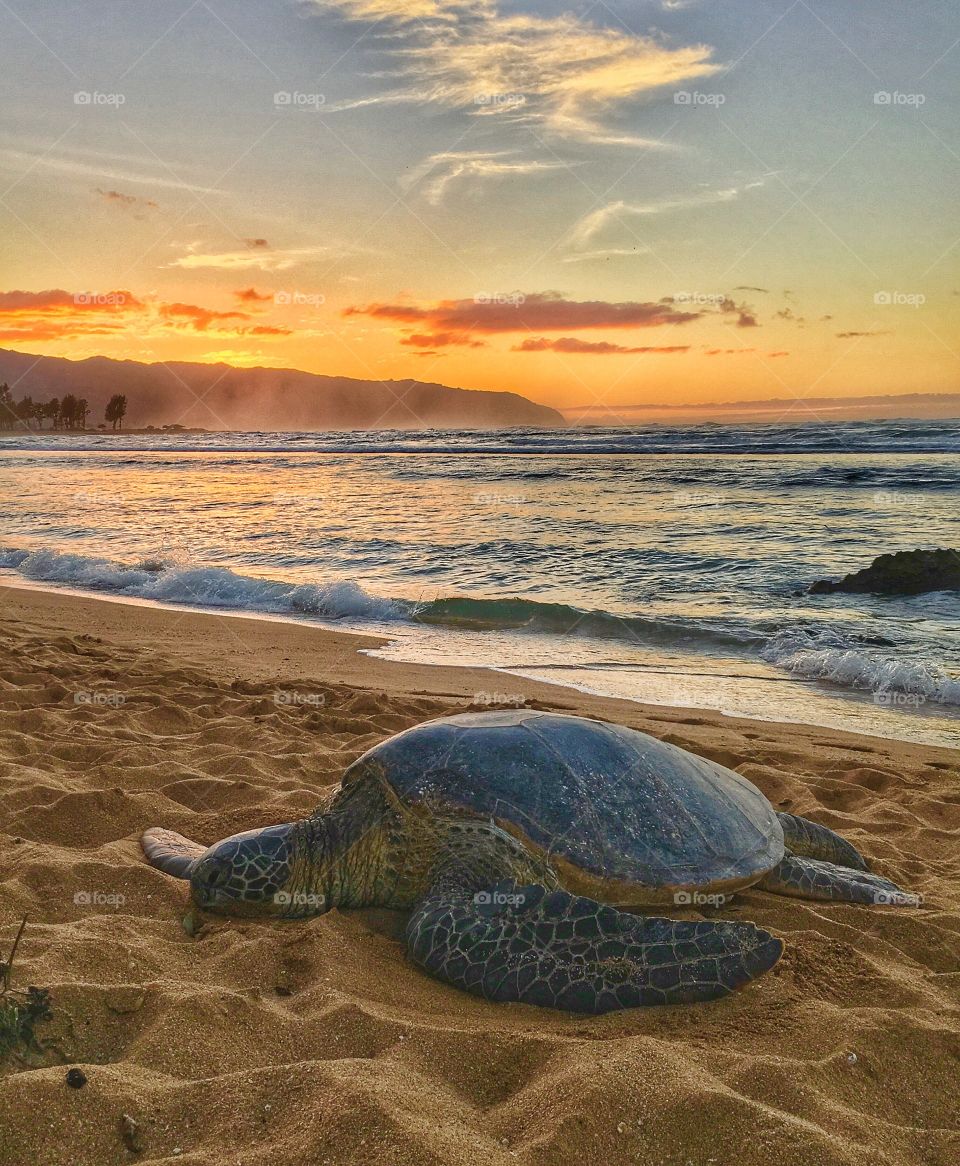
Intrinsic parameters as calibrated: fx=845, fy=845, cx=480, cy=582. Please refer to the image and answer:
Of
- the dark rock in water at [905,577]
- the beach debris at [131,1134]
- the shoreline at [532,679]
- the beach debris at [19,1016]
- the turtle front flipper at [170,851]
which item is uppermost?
the dark rock in water at [905,577]

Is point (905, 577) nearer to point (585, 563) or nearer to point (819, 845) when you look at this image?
point (585, 563)

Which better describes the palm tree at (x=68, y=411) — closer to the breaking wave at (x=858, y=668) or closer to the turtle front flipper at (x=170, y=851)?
the breaking wave at (x=858, y=668)

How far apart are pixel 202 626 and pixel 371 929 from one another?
833 cm

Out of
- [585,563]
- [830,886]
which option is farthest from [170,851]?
[585,563]

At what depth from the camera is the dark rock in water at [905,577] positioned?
12852 millimetres

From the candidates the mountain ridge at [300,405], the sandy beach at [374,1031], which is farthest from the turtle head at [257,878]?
the mountain ridge at [300,405]

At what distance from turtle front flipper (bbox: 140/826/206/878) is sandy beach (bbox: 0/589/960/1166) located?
0.35ft

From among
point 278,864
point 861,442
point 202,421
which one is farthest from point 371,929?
point 202,421

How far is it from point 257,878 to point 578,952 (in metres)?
1.37

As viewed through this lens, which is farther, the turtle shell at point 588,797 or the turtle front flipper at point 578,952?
the turtle shell at point 588,797

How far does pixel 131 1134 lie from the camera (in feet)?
6.56

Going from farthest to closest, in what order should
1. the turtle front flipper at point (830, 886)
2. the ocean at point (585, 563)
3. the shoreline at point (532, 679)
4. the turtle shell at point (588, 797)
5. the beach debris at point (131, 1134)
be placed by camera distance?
the ocean at point (585, 563) < the shoreline at point (532, 679) < the turtle front flipper at point (830, 886) < the turtle shell at point (588, 797) < the beach debris at point (131, 1134)

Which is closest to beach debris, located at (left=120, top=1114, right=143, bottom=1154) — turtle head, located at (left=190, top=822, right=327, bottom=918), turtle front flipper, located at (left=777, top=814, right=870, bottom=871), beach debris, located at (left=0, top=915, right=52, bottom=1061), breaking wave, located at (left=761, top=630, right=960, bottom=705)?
beach debris, located at (left=0, top=915, right=52, bottom=1061)

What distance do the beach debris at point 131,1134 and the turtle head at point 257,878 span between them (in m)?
1.45
